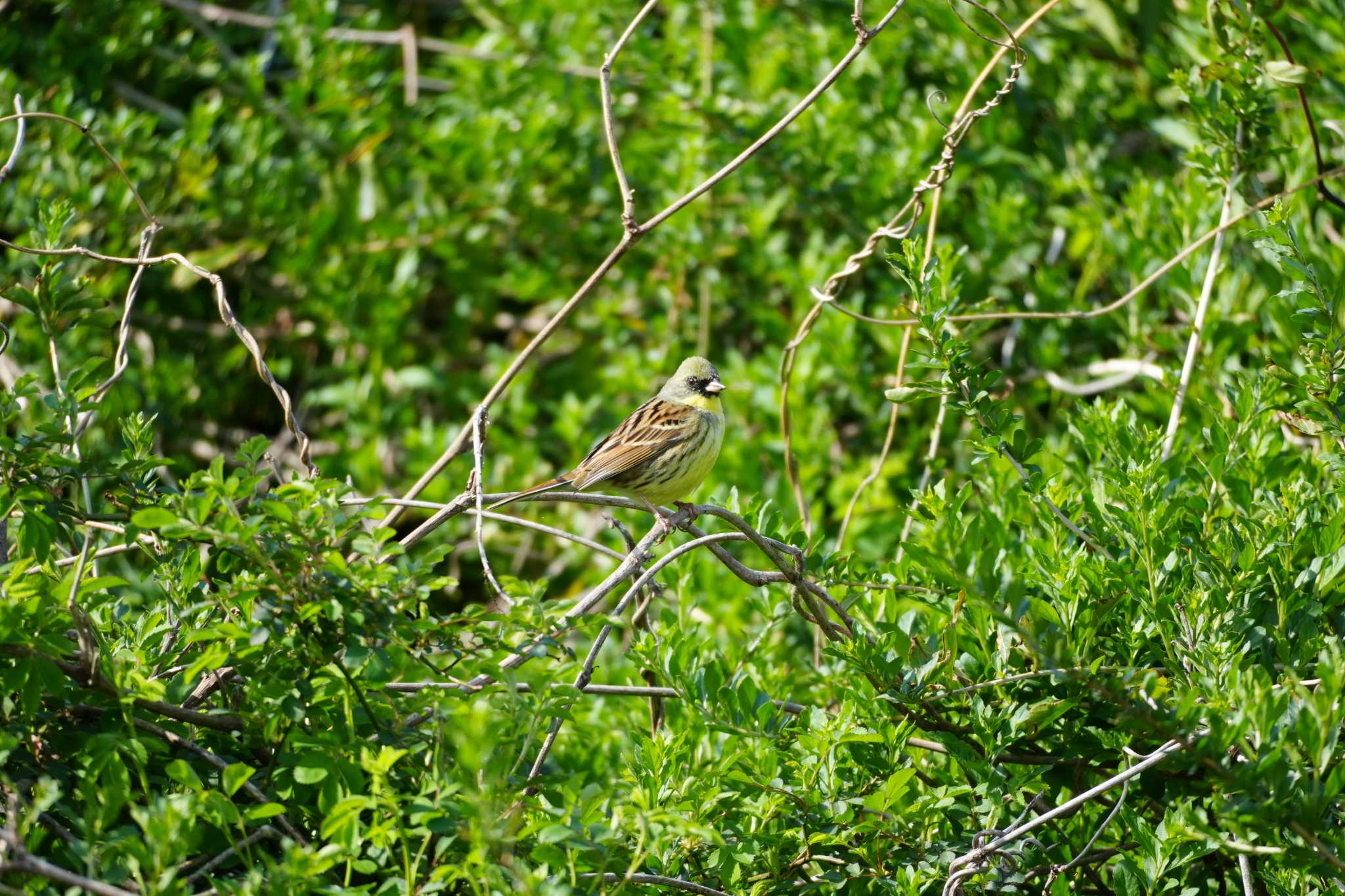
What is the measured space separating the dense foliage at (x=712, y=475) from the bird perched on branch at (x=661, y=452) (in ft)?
0.97

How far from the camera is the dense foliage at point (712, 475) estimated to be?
2.27 meters

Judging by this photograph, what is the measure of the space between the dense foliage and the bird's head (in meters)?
0.29

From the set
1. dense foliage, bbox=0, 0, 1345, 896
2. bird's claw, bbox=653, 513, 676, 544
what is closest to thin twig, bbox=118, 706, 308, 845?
dense foliage, bbox=0, 0, 1345, 896

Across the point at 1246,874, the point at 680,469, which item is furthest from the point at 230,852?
the point at 680,469

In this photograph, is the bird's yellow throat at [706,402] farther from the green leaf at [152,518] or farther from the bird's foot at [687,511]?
the green leaf at [152,518]

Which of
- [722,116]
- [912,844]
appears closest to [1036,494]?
[912,844]

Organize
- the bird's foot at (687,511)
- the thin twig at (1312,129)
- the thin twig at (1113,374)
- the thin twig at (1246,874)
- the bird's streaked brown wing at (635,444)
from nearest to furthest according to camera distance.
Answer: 1. the thin twig at (1246,874)
2. the thin twig at (1312,129)
3. the thin twig at (1113,374)
4. the bird's foot at (687,511)
5. the bird's streaked brown wing at (635,444)

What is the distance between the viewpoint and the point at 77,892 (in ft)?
6.63

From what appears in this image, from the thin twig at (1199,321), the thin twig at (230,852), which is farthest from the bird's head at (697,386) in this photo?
the thin twig at (230,852)

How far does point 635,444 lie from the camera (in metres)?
4.93

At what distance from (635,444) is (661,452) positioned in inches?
4.6

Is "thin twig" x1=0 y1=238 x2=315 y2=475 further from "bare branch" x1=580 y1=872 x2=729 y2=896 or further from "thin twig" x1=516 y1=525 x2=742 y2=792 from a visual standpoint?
"bare branch" x1=580 y1=872 x2=729 y2=896

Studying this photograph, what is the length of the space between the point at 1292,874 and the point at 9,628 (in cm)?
240

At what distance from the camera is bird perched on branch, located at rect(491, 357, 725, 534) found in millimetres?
4789
